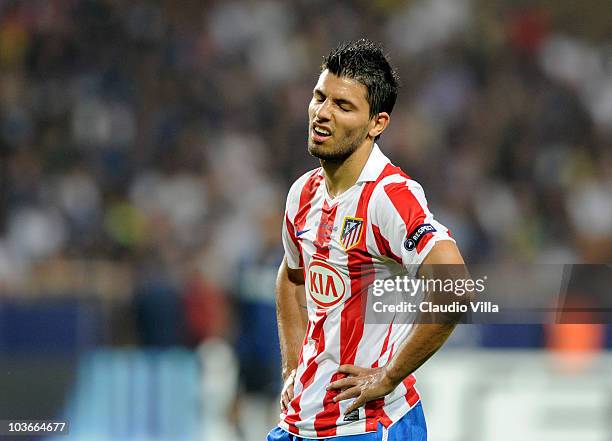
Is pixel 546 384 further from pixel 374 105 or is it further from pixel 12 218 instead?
pixel 12 218

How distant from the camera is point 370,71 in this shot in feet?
11.5

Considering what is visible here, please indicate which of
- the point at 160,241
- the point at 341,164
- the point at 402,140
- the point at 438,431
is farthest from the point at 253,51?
the point at 341,164

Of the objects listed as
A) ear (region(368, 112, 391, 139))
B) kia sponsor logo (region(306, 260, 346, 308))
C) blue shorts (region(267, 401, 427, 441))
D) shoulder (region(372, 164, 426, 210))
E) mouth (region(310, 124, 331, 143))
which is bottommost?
blue shorts (region(267, 401, 427, 441))

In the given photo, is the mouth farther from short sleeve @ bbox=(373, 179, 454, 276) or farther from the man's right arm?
the man's right arm

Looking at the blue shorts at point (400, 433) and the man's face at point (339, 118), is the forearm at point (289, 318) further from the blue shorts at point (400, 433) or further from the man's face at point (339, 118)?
the man's face at point (339, 118)

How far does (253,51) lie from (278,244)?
462cm

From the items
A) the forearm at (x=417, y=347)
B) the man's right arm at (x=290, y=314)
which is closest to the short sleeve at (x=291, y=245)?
the man's right arm at (x=290, y=314)

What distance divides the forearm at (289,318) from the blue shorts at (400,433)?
12.6 inches

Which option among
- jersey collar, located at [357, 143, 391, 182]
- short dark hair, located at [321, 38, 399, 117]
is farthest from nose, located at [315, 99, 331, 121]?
jersey collar, located at [357, 143, 391, 182]

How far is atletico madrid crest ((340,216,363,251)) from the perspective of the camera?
3.48 metres

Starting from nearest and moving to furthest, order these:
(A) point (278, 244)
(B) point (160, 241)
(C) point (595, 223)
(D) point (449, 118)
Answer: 1. (A) point (278, 244)
2. (B) point (160, 241)
3. (C) point (595, 223)
4. (D) point (449, 118)

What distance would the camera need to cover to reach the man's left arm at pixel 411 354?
3.23 meters

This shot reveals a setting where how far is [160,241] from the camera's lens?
32.4 ft

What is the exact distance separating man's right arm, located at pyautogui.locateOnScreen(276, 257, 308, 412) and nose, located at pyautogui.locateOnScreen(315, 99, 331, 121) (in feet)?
2.39
